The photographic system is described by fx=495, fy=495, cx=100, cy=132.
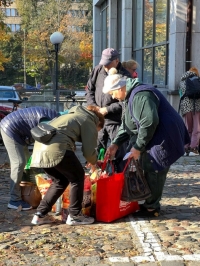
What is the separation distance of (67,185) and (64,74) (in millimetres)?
55246

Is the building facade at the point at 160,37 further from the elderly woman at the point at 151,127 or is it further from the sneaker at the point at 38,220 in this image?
the sneaker at the point at 38,220

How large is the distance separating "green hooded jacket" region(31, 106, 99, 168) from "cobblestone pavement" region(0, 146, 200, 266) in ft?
2.45

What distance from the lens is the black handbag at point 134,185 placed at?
539 cm

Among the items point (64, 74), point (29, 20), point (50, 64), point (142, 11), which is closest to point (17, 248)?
point (142, 11)

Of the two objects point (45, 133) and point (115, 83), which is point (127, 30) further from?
point (45, 133)

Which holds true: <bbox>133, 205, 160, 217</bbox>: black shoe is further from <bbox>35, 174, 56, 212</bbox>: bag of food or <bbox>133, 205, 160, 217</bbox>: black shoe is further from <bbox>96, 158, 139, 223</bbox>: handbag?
<bbox>35, 174, 56, 212</bbox>: bag of food

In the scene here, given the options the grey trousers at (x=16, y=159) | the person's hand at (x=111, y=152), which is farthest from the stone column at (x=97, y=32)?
the person's hand at (x=111, y=152)

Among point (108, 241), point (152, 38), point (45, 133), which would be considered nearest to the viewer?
point (108, 241)

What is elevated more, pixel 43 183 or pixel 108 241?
pixel 43 183

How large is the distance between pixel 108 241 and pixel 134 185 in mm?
814

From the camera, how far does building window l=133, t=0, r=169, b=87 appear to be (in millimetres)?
12977

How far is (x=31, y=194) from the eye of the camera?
6027mm

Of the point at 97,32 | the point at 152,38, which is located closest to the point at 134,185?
the point at 152,38

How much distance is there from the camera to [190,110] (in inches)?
402
